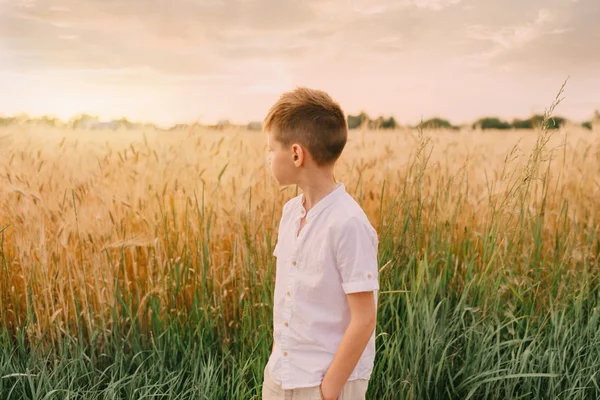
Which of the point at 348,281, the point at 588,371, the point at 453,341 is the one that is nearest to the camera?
the point at 348,281

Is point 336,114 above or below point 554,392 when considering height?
above

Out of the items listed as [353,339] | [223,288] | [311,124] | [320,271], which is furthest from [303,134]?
[223,288]

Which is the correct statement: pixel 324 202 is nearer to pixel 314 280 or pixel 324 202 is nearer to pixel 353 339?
pixel 314 280

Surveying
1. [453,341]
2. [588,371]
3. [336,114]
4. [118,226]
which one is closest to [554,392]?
[588,371]

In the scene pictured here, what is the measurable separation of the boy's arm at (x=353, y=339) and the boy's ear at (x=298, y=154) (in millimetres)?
343

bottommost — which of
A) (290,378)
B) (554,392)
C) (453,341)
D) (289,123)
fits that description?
(554,392)

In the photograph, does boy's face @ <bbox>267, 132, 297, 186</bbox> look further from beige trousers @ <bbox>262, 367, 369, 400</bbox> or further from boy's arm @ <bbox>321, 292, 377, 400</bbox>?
beige trousers @ <bbox>262, 367, 369, 400</bbox>

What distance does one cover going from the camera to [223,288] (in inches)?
105

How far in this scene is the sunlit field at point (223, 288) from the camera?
7.81ft

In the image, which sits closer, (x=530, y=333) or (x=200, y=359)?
(x=200, y=359)

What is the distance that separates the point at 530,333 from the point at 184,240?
156 cm

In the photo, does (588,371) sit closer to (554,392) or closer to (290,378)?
(554,392)

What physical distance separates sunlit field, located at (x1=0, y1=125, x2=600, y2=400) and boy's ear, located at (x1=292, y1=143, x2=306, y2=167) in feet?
2.92

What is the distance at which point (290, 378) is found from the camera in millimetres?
1566
